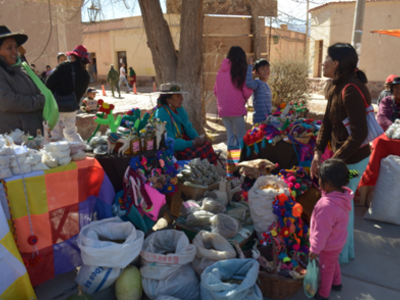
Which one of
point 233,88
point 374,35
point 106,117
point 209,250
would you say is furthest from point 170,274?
point 374,35

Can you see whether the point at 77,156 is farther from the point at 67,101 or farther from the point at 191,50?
the point at 191,50

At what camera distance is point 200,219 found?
316 centimetres

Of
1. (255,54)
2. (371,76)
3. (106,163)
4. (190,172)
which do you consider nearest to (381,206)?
(190,172)

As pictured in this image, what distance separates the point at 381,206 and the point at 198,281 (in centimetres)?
248

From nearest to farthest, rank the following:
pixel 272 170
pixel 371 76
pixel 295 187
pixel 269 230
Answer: pixel 269 230
pixel 295 187
pixel 272 170
pixel 371 76

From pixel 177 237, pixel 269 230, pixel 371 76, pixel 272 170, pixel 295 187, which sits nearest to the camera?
pixel 177 237

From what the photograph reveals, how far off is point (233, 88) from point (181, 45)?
5.95 ft

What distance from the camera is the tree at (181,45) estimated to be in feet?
19.6

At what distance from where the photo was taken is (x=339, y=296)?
2.65 metres

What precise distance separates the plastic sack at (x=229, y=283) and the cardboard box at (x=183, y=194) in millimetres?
1234

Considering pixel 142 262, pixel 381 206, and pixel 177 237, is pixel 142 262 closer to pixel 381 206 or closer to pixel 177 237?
pixel 177 237

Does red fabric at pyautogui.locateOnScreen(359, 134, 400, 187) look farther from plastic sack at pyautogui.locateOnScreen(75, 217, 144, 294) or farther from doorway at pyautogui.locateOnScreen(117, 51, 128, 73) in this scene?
doorway at pyautogui.locateOnScreen(117, 51, 128, 73)

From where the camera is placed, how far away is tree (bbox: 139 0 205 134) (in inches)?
235

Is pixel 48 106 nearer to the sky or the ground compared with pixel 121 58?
nearer to the ground
